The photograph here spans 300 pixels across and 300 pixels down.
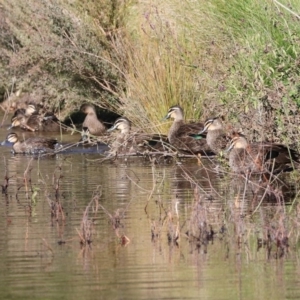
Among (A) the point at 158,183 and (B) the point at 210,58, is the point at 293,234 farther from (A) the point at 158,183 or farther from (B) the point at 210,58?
(B) the point at 210,58

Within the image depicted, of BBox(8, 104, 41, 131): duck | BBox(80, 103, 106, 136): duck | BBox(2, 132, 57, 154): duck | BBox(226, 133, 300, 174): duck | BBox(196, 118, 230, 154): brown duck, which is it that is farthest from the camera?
BBox(8, 104, 41, 131): duck

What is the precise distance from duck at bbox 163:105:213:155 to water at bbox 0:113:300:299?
4.09 m

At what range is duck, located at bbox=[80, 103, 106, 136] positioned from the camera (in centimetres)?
2294

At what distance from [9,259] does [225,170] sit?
6151 mm

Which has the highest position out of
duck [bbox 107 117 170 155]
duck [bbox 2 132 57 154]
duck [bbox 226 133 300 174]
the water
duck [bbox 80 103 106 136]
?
duck [bbox 80 103 106 136]

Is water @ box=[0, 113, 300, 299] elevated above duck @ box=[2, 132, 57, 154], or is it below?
below

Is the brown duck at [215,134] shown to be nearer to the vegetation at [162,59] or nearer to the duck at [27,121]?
the vegetation at [162,59]

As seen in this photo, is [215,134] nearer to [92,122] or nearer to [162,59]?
[162,59]

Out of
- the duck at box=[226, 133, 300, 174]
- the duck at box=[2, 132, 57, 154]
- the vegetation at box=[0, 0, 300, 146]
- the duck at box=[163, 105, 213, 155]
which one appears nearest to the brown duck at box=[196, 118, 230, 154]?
the vegetation at box=[0, 0, 300, 146]

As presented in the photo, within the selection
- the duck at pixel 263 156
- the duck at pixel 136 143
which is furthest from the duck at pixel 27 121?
the duck at pixel 263 156

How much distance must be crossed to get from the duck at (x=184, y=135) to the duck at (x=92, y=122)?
433 centimetres

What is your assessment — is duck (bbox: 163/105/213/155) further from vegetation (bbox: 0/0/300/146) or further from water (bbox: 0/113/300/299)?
water (bbox: 0/113/300/299)

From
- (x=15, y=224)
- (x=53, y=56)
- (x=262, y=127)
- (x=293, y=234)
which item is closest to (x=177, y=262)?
(x=293, y=234)

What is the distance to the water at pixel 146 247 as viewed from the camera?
7.97 m
